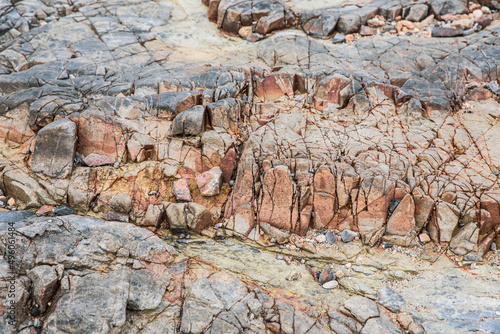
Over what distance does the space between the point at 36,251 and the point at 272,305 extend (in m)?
3.89

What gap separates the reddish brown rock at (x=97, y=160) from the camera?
8.38m

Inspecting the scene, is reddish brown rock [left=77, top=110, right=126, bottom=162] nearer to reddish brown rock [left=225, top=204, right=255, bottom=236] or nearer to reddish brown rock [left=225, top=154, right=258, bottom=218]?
reddish brown rock [left=225, top=154, right=258, bottom=218]

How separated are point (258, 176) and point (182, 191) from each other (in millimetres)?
1579

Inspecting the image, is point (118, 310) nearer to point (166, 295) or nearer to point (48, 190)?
point (166, 295)

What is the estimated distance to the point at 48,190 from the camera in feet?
26.3

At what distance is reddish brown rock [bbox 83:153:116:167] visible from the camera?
27.5 feet

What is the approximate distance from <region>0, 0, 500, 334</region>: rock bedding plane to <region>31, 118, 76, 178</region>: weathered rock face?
29mm

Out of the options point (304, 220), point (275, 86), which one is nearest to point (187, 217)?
point (304, 220)

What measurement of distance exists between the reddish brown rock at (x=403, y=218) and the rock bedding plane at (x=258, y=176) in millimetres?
26

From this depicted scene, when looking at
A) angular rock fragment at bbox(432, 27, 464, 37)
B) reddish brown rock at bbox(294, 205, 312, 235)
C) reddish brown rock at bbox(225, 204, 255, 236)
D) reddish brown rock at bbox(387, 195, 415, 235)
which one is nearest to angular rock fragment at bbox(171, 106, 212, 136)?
reddish brown rock at bbox(225, 204, 255, 236)

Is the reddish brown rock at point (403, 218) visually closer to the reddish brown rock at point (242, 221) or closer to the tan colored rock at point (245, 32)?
the reddish brown rock at point (242, 221)

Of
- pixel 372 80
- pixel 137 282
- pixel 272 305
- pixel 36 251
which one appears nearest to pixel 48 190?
pixel 36 251

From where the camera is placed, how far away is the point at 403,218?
746 centimetres

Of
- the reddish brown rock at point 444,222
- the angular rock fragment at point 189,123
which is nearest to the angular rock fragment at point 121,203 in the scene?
the angular rock fragment at point 189,123
